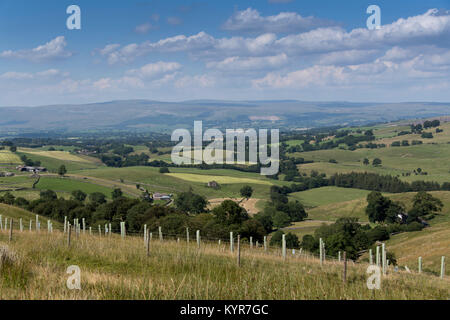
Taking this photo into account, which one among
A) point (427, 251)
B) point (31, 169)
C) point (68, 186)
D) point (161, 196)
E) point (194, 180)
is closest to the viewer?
point (427, 251)

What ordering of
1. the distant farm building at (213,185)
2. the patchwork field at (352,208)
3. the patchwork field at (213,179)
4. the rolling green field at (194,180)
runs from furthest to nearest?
the patchwork field at (213,179) < the distant farm building at (213,185) < the rolling green field at (194,180) < the patchwork field at (352,208)

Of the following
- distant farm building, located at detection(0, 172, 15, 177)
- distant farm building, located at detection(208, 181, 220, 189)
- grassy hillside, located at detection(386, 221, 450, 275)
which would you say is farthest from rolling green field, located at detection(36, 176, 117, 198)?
grassy hillside, located at detection(386, 221, 450, 275)

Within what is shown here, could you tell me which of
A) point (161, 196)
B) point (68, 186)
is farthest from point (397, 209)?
point (68, 186)

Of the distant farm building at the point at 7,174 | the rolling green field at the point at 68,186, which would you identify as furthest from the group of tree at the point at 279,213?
the distant farm building at the point at 7,174

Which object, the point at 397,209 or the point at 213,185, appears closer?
the point at 397,209

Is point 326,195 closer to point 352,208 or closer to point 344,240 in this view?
point 352,208

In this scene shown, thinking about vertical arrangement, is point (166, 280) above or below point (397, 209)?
above

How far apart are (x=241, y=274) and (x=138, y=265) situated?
3.25 meters

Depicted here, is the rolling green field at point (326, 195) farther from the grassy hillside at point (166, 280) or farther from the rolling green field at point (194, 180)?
the grassy hillside at point (166, 280)

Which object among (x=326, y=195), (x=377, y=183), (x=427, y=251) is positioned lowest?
(x=326, y=195)

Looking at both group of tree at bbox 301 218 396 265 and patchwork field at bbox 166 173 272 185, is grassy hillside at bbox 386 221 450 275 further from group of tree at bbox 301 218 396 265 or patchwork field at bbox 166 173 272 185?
patchwork field at bbox 166 173 272 185

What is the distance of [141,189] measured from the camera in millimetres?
149250
